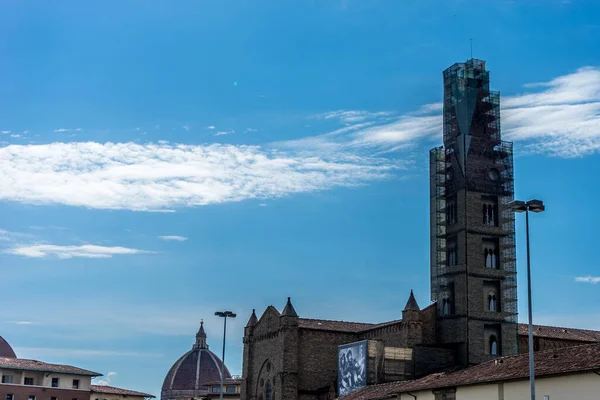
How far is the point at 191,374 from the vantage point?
168 meters

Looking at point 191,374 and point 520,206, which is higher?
point 520,206

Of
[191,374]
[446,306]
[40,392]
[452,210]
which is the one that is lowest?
[40,392]

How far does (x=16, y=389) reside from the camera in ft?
309

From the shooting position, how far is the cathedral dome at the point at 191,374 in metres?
165

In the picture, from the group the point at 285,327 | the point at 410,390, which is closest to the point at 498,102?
the point at 285,327

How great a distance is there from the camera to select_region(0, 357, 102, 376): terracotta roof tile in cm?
9506

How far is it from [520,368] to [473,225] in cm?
4365

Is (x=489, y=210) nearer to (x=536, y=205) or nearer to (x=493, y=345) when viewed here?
(x=493, y=345)

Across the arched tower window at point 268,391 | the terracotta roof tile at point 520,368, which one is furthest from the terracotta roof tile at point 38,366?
the terracotta roof tile at point 520,368

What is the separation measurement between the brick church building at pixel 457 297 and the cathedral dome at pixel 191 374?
7330cm

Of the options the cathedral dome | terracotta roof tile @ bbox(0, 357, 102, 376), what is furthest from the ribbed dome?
the cathedral dome

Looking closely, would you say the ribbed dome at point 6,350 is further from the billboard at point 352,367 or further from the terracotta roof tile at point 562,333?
the terracotta roof tile at point 562,333

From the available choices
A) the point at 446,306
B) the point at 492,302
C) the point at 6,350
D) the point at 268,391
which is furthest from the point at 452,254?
the point at 6,350

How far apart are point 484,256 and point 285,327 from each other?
75.0ft
